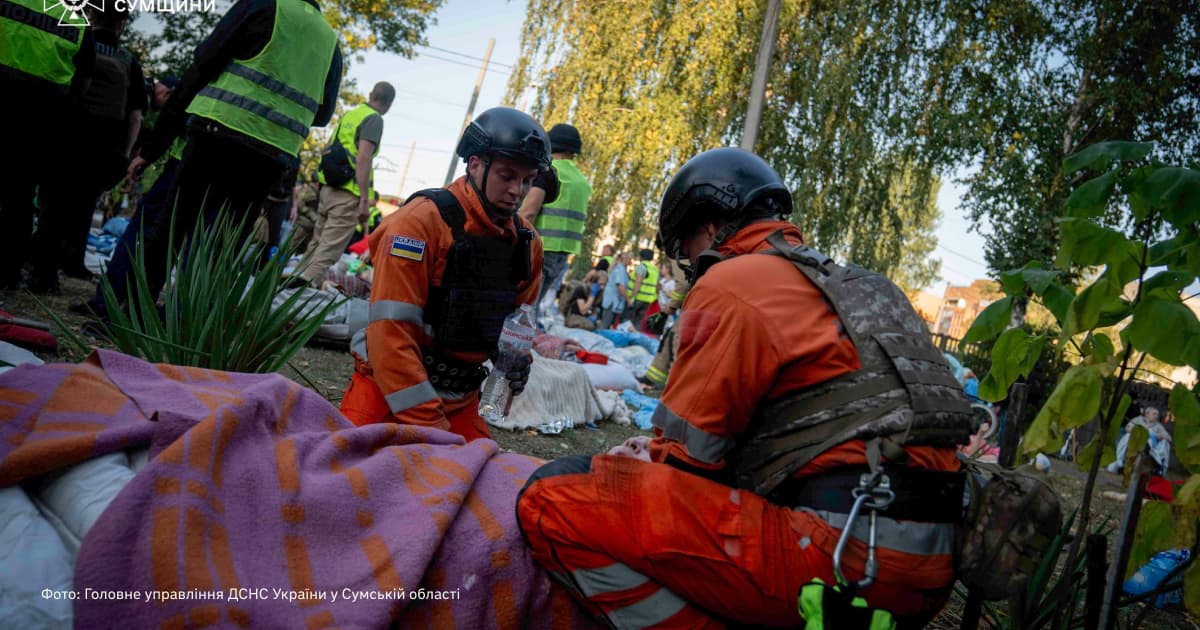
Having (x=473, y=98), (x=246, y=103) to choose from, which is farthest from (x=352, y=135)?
(x=473, y=98)

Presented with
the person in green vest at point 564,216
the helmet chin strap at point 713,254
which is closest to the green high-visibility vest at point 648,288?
the person in green vest at point 564,216

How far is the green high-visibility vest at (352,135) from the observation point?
22.2 ft

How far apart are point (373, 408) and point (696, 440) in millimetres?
1529

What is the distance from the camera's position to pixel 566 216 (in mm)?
6953

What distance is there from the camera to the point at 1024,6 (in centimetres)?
1243

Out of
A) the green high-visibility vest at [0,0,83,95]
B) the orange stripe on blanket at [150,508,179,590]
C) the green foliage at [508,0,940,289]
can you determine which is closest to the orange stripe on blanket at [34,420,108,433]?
the orange stripe on blanket at [150,508,179,590]

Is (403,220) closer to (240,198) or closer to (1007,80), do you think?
(240,198)

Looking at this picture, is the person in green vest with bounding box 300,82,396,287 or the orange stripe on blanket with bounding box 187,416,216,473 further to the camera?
the person in green vest with bounding box 300,82,396,287

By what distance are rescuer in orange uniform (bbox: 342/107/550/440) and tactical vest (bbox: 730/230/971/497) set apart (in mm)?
1378

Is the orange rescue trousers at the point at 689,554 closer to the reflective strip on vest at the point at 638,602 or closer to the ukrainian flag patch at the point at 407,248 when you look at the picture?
the reflective strip on vest at the point at 638,602

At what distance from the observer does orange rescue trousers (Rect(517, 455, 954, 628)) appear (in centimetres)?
158

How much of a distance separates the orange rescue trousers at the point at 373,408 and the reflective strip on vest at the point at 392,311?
0.89 feet

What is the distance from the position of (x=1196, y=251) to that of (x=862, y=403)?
3.73 ft

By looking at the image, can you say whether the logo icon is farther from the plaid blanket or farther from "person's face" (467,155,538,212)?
the plaid blanket
